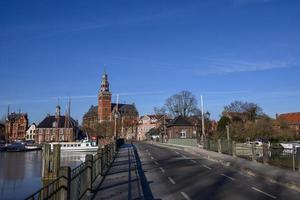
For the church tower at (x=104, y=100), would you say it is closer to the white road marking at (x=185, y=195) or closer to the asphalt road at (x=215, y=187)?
the asphalt road at (x=215, y=187)

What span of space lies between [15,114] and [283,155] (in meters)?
151

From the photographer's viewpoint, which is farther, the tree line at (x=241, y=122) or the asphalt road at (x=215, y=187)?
the tree line at (x=241, y=122)

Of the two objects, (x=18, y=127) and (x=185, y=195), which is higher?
(x=18, y=127)

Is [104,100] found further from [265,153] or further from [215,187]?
[215,187]

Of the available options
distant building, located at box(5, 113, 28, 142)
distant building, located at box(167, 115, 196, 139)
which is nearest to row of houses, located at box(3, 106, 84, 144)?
distant building, located at box(5, 113, 28, 142)

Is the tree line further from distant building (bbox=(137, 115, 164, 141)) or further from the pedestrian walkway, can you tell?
distant building (bbox=(137, 115, 164, 141))

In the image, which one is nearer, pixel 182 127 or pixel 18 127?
pixel 182 127

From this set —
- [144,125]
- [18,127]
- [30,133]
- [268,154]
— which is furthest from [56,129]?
[268,154]

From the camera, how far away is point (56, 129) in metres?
128

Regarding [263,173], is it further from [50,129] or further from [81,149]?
[50,129]

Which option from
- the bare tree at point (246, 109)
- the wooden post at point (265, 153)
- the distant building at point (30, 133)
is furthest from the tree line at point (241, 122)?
the distant building at point (30, 133)

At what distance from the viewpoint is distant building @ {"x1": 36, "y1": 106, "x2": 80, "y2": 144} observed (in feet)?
416

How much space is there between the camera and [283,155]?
928 inches

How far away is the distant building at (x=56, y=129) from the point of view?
4988 inches
